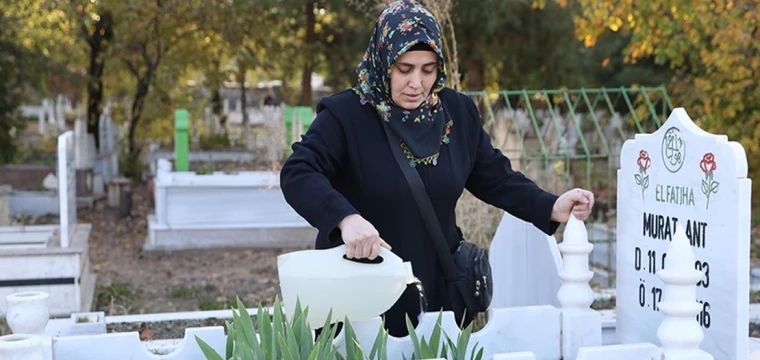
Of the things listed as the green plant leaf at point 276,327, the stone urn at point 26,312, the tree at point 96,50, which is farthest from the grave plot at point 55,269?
the tree at point 96,50

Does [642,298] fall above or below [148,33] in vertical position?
below

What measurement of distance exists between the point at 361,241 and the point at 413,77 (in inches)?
23.3

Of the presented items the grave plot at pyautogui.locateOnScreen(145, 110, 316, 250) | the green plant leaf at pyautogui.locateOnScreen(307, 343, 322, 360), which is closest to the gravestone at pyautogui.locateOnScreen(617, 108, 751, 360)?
the green plant leaf at pyautogui.locateOnScreen(307, 343, 322, 360)

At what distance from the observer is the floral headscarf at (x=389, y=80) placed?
2.76 metres

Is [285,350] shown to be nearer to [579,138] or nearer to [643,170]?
[643,170]

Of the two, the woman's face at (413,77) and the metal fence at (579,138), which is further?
the metal fence at (579,138)

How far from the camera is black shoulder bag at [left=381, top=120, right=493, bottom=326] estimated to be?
293 centimetres

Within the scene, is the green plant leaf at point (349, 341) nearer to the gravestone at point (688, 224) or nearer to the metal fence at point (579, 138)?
the gravestone at point (688, 224)

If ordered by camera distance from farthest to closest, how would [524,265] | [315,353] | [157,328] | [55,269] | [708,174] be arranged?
[55,269] < [157,328] < [524,265] < [708,174] < [315,353]

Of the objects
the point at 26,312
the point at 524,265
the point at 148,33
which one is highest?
the point at 148,33

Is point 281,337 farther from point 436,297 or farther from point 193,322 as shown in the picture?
point 193,322

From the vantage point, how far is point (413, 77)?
282 cm

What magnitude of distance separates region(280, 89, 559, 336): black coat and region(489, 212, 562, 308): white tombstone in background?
2.44ft

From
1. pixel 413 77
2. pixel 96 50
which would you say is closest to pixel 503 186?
pixel 413 77
